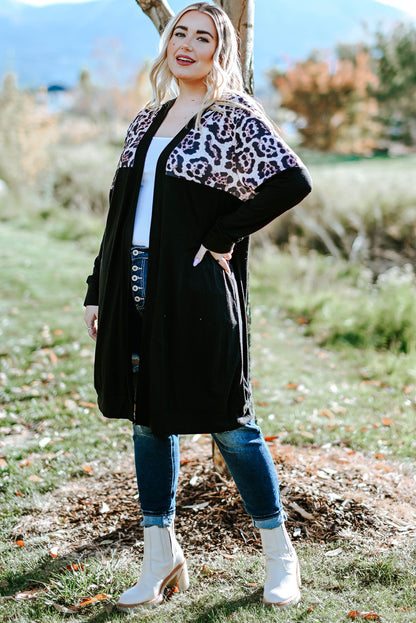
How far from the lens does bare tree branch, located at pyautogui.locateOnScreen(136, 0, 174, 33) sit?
291 cm

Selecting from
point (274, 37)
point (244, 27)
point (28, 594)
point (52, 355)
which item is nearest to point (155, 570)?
point (28, 594)

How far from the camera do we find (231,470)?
2346 millimetres

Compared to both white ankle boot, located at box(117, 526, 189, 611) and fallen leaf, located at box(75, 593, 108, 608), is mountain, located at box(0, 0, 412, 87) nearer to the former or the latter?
white ankle boot, located at box(117, 526, 189, 611)

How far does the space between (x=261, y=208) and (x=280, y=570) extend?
51.8 inches

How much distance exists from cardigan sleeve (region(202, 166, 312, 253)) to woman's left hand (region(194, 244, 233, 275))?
0.8 inches

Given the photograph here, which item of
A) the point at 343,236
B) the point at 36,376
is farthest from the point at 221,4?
the point at 343,236

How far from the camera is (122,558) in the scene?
2.69 metres

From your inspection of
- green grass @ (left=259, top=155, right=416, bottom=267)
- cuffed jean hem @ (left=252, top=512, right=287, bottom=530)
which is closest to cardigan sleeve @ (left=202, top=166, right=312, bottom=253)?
cuffed jean hem @ (left=252, top=512, right=287, bottom=530)

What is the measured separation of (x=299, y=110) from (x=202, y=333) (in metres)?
34.3

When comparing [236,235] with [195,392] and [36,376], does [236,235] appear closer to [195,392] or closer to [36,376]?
[195,392]

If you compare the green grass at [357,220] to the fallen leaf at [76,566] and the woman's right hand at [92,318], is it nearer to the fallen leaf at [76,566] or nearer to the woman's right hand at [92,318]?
the woman's right hand at [92,318]

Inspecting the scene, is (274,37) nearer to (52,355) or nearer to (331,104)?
(331,104)

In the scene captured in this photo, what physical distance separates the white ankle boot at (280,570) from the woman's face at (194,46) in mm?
1693

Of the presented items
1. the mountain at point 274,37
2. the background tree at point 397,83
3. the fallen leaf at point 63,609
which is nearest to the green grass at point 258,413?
the fallen leaf at point 63,609
